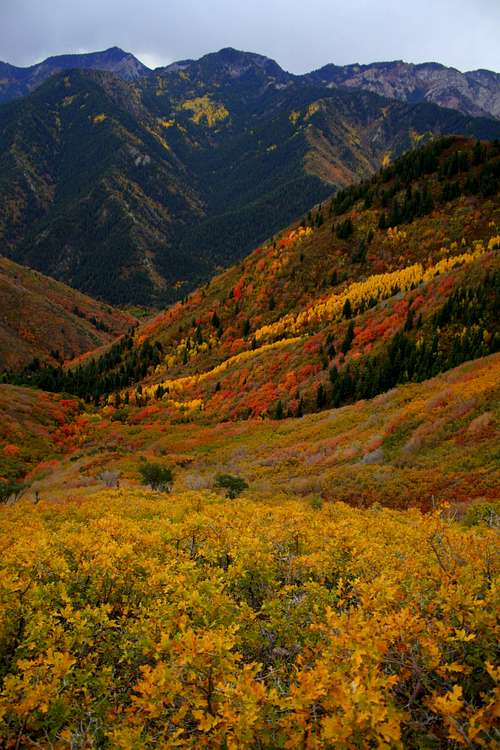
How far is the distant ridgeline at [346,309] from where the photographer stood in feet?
176

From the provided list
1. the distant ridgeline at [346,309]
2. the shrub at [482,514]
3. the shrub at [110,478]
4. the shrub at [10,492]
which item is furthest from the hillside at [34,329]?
the shrub at [482,514]

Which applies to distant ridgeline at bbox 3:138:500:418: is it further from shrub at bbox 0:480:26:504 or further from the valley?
shrub at bbox 0:480:26:504

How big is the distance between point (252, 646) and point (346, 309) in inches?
2970

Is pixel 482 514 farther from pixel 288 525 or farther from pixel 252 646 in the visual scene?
pixel 252 646

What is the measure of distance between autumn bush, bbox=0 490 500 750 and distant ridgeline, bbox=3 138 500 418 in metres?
43.5

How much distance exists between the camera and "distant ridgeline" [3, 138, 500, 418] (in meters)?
53.8

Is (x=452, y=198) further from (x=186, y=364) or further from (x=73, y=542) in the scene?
(x=73, y=542)

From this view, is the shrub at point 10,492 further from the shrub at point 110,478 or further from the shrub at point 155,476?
the shrub at point 155,476

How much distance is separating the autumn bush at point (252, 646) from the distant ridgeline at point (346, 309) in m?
43.5

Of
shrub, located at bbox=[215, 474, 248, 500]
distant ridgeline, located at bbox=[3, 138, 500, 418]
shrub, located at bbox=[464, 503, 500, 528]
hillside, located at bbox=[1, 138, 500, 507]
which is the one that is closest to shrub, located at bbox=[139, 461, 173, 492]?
hillside, located at bbox=[1, 138, 500, 507]

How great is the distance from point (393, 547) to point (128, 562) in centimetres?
588

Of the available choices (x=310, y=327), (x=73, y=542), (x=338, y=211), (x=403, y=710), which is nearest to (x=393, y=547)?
(x=403, y=710)

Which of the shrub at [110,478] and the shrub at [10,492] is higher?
the shrub at [110,478]

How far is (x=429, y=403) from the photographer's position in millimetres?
31422
